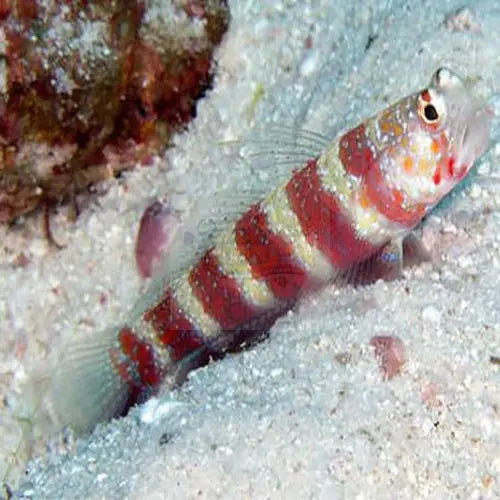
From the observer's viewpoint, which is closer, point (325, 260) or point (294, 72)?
point (325, 260)

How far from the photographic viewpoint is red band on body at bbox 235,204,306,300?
2.69 metres

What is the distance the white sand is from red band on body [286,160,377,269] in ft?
0.56

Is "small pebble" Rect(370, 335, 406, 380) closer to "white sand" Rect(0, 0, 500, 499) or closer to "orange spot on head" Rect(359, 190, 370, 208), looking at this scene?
"white sand" Rect(0, 0, 500, 499)

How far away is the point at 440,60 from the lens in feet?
9.82

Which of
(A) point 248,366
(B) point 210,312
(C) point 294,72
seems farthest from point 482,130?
(C) point 294,72

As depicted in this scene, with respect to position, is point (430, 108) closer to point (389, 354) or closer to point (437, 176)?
point (437, 176)

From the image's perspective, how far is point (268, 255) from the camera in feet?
8.89

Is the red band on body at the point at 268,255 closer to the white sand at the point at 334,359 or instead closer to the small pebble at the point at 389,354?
the white sand at the point at 334,359

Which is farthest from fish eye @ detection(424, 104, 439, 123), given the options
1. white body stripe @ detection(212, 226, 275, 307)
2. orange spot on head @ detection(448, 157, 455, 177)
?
white body stripe @ detection(212, 226, 275, 307)

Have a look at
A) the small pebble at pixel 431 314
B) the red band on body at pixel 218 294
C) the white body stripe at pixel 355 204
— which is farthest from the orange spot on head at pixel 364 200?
the red band on body at pixel 218 294

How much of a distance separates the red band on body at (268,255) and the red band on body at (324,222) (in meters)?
0.12

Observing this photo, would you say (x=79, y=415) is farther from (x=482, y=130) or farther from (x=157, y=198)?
(x=482, y=130)

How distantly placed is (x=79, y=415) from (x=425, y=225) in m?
1.67

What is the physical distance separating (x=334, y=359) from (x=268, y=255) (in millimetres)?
645
